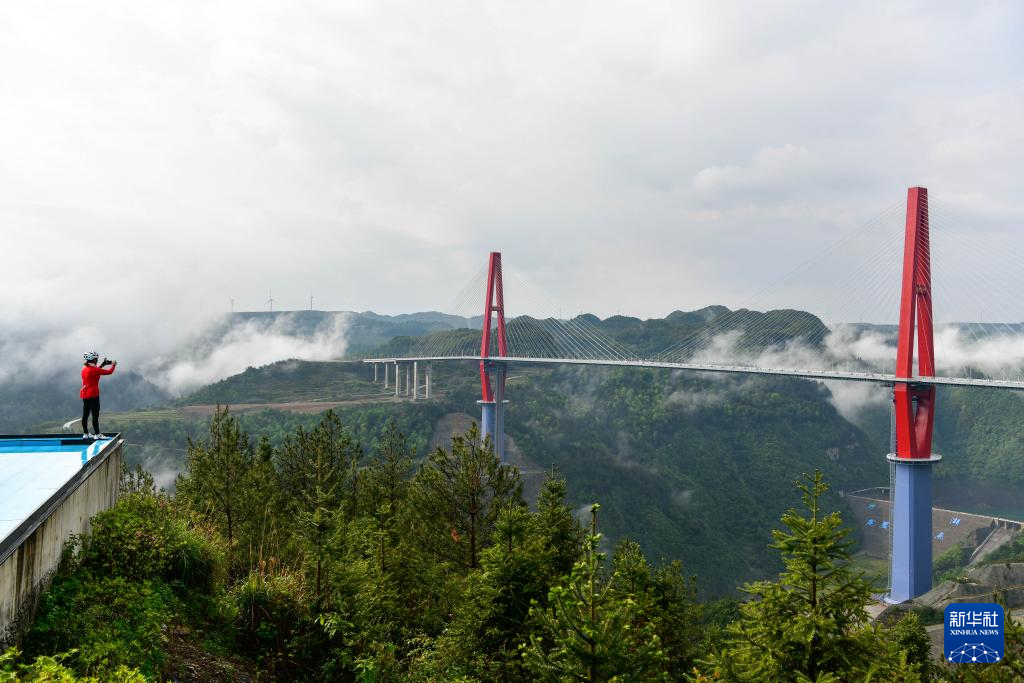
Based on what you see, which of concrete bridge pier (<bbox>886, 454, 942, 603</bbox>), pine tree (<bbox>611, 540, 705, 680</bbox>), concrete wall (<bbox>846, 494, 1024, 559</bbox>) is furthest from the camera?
concrete wall (<bbox>846, 494, 1024, 559</bbox>)

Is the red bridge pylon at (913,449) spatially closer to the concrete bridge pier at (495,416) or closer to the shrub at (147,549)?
the concrete bridge pier at (495,416)

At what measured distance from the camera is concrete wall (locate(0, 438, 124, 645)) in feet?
26.1

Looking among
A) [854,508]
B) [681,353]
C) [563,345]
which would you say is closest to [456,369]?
[563,345]

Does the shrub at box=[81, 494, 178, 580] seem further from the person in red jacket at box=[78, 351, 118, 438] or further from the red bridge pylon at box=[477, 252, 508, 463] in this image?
the red bridge pylon at box=[477, 252, 508, 463]

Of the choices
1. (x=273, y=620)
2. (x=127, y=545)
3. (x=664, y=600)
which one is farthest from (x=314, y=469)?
(x=127, y=545)

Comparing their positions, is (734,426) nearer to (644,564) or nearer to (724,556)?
(724,556)

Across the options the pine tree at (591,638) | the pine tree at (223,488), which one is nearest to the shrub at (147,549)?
the pine tree at (223,488)

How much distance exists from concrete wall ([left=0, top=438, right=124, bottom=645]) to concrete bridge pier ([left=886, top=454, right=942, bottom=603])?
40.7 metres

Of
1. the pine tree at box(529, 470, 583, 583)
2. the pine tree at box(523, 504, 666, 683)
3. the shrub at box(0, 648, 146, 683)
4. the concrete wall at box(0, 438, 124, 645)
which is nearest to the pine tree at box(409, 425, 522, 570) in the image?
the pine tree at box(529, 470, 583, 583)

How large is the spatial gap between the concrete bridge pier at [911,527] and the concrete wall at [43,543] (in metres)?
40.7

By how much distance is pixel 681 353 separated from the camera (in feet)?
445

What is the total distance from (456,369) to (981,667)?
11280 cm

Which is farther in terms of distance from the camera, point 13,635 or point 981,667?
point 981,667

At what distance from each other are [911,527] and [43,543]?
4269cm
